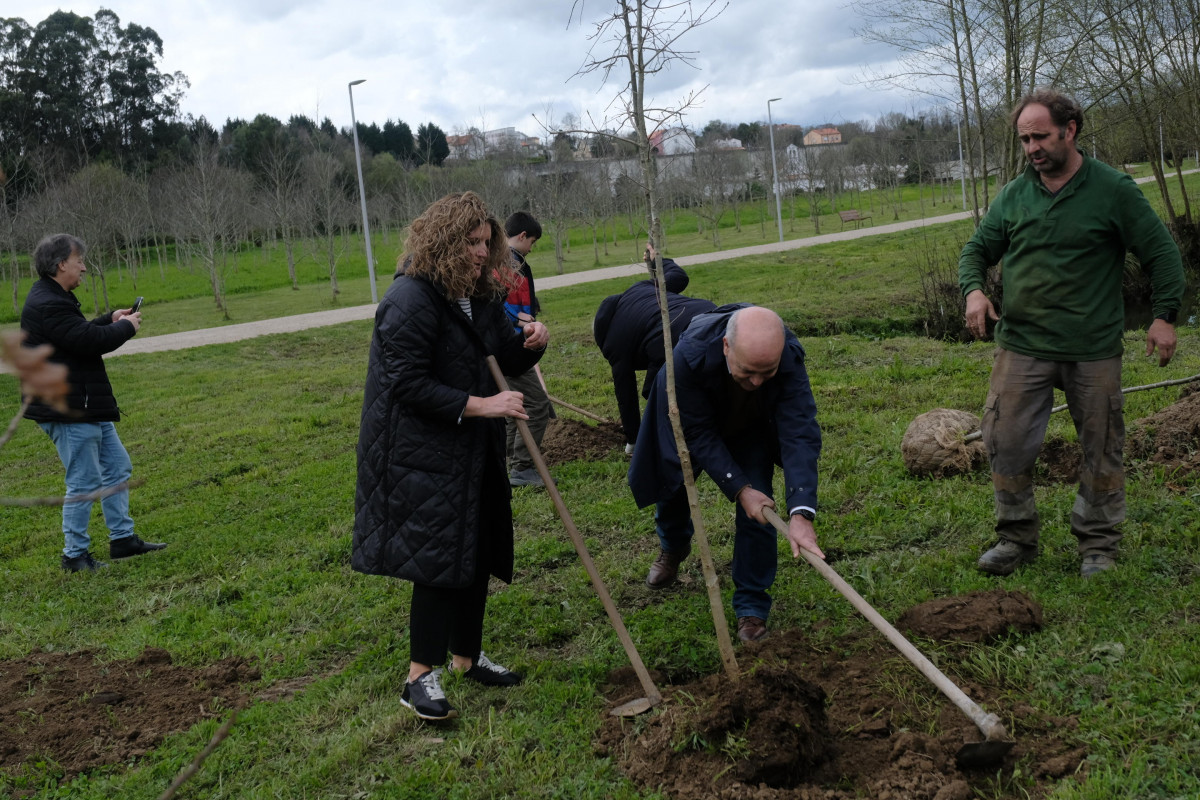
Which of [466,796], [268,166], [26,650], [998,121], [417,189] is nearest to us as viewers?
[466,796]

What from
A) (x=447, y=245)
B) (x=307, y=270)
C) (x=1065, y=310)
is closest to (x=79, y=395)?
(x=447, y=245)

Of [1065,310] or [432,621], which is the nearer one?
[432,621]

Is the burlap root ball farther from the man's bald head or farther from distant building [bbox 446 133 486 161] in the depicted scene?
distant building [bbox 446 133 486 161]

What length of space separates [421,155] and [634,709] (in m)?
52.1

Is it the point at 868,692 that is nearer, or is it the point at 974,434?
the point at 868,692

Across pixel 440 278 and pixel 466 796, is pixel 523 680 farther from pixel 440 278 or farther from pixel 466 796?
pixel 440 278

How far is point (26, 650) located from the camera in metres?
4.84

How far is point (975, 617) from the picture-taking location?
3.81 metres

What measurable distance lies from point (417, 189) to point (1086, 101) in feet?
90.6

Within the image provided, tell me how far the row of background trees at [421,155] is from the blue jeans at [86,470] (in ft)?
7.18

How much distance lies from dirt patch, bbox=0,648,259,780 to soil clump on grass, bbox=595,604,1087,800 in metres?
1.86

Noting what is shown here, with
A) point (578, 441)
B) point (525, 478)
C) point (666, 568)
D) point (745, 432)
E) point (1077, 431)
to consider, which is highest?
point (745, 432)

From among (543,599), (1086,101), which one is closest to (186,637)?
(543,599)

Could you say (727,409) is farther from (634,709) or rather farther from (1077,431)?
(1077,431)
